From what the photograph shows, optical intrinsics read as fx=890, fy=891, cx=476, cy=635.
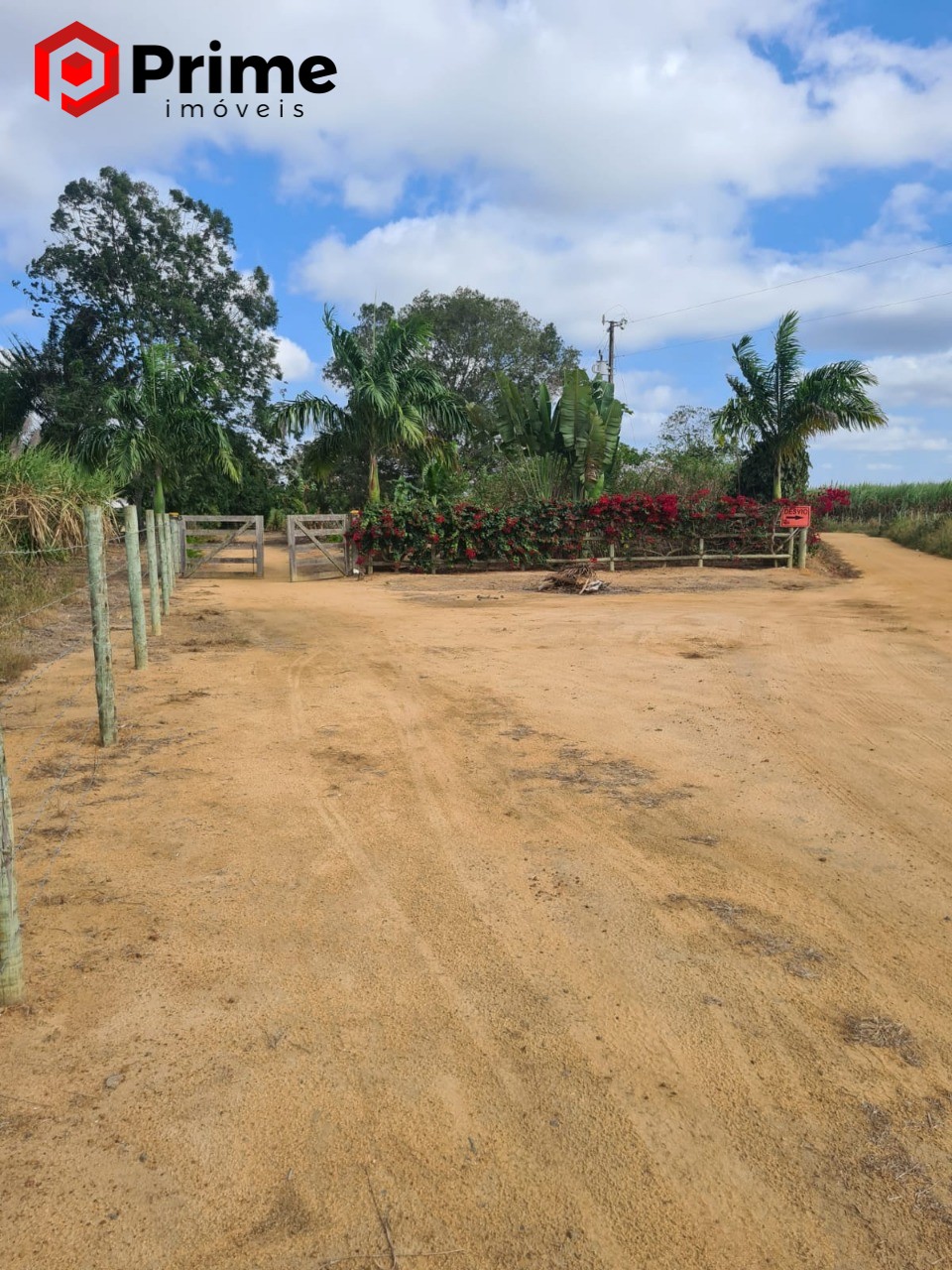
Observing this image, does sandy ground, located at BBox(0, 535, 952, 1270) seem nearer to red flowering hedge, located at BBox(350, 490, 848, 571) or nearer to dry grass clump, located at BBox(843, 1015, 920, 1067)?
dry grass clump, located at BBox(843, 1015, 920, 1067)

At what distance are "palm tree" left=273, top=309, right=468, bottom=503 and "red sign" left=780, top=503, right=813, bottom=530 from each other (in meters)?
8.73

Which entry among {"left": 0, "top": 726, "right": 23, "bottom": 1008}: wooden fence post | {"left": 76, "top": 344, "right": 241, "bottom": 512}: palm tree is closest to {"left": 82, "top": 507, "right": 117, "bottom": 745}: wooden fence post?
{"left": 0, "top": 726, "right": 23, "bottom": 1008}: wooden fence post

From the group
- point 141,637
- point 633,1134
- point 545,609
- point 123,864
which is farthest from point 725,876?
point 545,609

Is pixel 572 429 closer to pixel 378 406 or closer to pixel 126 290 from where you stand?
pixel 378 406

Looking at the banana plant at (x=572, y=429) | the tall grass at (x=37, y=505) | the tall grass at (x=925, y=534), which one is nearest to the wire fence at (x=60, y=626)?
the tall grass at (x=37, y=505)

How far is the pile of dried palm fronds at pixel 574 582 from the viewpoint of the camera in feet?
55.8

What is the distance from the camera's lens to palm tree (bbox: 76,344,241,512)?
21.7 meters

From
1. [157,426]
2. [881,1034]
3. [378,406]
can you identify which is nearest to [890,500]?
[378,406]

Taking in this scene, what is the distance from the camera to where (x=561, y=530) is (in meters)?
20.3

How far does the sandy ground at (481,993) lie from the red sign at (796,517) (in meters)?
14.1

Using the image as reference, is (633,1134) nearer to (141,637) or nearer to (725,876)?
(725,876)

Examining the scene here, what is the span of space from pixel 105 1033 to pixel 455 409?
21720 mm

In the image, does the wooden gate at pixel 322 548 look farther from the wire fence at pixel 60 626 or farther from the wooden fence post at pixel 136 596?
the wooden fence post at pixel 136 596

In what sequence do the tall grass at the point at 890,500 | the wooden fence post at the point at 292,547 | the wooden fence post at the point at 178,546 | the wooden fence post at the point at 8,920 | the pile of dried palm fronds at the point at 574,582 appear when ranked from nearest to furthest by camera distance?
the wooden fence post at the point at 8,920 → the pile of dried palm fronds at the point at 574,582 → the wooden fence post at the point at 178,546 → the wooden fence post at the point at 292,547 → the tall grass at the point at 890,500
